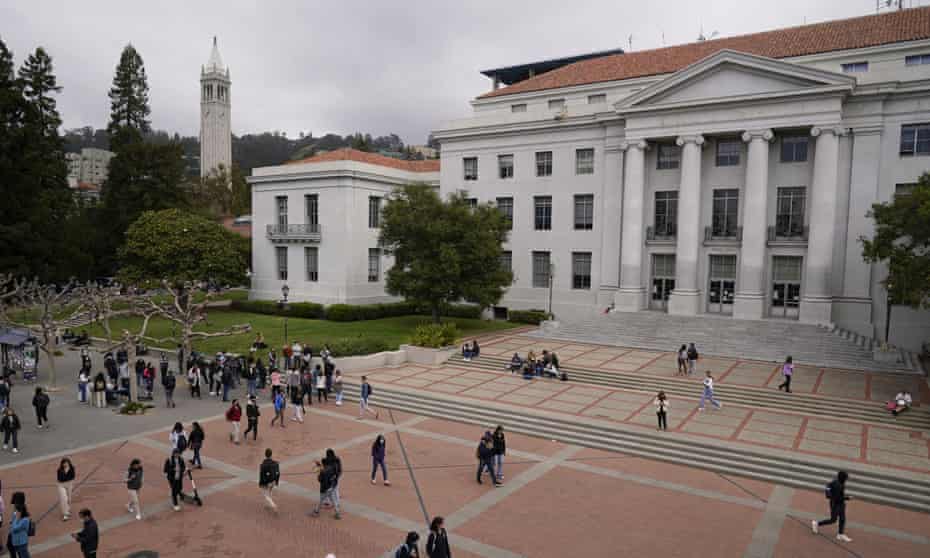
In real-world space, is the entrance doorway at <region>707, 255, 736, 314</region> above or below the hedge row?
above

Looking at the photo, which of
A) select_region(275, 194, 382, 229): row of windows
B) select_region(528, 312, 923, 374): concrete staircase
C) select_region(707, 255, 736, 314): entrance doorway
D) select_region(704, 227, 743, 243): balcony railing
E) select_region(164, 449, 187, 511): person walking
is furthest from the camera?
select_region(275, 194, 382, 229): row of windows

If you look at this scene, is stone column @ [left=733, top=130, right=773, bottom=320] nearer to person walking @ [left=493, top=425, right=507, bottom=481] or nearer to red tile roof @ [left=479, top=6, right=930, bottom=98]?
red tile roof @ [left=479, top=6, right=930, bottom=98]

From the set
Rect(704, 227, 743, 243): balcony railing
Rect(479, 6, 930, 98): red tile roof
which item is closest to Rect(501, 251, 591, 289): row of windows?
Rect(704, 227, 743, 243): balcony railing

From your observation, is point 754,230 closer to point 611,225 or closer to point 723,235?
point 723,235

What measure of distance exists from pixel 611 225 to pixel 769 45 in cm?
1558

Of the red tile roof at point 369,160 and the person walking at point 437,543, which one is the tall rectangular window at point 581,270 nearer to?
the red tile roof at point 369,160

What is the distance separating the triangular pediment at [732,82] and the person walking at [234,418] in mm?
29719

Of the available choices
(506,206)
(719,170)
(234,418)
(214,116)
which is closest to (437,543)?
(234,418)

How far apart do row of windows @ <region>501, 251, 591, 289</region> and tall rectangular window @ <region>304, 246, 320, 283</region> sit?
14413 millimetres

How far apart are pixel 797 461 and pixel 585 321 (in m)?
20.9

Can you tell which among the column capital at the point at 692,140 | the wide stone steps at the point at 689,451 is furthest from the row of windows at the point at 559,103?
the wide stone steps at the point at 689,451

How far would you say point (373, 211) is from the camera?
157ft

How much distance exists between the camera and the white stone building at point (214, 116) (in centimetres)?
12156

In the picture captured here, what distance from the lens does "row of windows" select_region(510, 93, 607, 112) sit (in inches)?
1743
